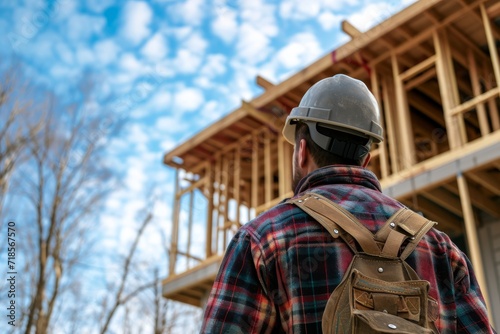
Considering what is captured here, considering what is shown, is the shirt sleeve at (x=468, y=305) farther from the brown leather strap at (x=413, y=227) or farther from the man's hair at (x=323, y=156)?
the man's hair at (x=323, y=156)

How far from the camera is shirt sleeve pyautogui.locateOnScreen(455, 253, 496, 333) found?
182 centimetres

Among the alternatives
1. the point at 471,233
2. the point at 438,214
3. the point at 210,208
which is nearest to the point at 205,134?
the point at 210,208

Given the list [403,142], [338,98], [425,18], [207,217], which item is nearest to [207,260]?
[207,217]

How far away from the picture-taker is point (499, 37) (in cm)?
969

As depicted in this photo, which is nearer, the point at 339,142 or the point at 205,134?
the point at 339,142

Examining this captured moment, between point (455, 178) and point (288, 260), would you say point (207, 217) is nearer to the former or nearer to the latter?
point (455, 178)

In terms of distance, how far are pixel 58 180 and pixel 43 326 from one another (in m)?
4.00

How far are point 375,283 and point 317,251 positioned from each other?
0.19 m

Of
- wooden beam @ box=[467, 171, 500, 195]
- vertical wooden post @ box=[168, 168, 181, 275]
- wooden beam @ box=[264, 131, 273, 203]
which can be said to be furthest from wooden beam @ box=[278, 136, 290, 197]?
wooden beam @ box=[467, 171, 500, 195]

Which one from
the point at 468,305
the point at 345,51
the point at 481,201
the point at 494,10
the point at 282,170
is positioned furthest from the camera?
the point at 282,170

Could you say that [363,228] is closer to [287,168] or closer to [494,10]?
[494,10]

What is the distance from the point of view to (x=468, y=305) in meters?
1.84

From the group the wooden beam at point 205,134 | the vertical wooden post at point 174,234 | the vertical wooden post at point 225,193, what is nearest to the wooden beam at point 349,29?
the wooden beam at point 205,134

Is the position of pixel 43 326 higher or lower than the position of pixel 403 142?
lower
